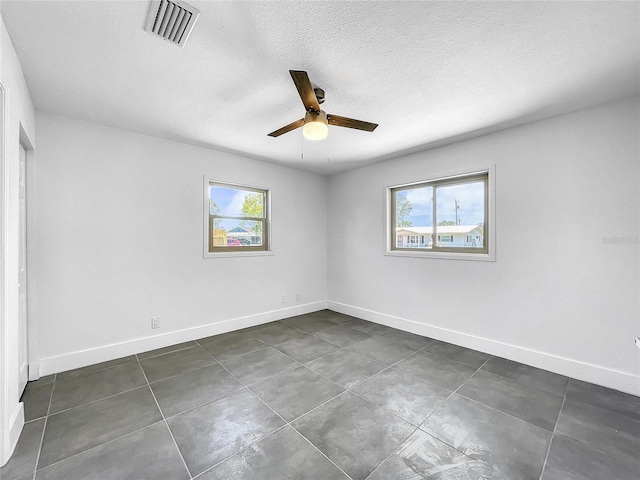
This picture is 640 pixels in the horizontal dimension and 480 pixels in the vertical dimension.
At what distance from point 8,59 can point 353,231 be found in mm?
4087

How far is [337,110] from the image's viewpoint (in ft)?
8.63

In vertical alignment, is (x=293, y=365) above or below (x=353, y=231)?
below

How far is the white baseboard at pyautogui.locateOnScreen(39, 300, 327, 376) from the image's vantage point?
2.72 m

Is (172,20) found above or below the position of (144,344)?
above

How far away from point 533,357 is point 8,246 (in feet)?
14.6

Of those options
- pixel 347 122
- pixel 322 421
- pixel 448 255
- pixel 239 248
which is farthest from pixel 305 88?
pixel 239 248

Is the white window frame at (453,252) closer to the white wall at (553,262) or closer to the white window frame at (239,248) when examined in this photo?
the white wall at (553,262)

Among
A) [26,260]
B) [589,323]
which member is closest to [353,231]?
[589,323]

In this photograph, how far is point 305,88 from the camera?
1.87 metres

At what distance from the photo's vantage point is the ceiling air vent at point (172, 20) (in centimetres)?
147

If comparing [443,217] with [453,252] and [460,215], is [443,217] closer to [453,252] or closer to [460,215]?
[460,215]

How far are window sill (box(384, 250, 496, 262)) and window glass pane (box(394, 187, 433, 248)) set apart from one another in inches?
7.2

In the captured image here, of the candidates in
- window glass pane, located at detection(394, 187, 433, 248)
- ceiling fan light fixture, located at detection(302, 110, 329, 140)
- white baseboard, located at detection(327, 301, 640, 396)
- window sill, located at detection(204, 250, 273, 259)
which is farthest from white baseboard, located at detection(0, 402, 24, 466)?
window glass pane, located at detection(394, 187, 433, 248)

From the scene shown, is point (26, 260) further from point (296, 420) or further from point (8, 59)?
point (296, 420)
